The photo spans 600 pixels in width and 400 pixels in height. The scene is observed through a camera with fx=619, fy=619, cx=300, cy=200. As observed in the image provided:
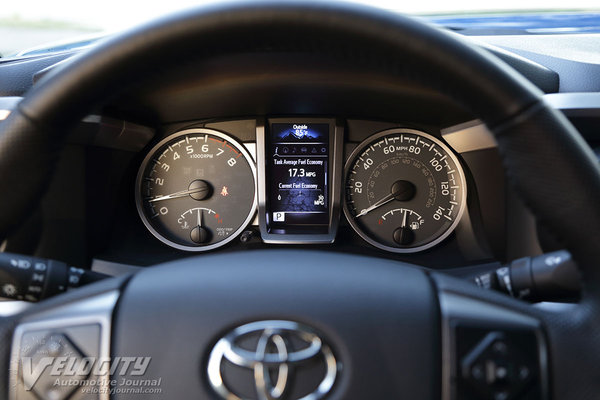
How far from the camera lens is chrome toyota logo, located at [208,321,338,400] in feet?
2.77

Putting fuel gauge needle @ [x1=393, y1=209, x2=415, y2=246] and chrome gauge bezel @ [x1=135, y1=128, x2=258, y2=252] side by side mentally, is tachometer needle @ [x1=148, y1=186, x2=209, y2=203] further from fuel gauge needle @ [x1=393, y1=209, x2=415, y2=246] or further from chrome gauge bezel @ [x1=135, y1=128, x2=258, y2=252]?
fuel gauge needle @ [x1=393, y1=209, x2=415, y2=246]

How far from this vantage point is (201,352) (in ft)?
2.89

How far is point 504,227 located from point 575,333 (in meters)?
1.56

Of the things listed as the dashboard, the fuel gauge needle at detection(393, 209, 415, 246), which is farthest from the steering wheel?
the fuel gauge needle at detection(393, 209, 415, 246)

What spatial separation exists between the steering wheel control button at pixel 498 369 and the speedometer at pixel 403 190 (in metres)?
1.81

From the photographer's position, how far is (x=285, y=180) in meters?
2.79

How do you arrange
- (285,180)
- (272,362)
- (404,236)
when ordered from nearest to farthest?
(272,362), (404,236), (285,180)

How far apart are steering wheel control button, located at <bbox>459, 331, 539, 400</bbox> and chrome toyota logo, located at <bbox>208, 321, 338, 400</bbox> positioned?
190mm

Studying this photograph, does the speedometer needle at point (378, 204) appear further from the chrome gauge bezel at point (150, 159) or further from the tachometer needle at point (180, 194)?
the tachometer needle at point (180, 194)

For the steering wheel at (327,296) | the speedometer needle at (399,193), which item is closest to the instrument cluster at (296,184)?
the speedometer needle at (399,193)

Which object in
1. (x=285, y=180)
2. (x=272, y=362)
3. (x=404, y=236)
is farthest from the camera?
(x=285, y=180)

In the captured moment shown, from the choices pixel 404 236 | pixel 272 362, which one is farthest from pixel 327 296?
pixel 404 236

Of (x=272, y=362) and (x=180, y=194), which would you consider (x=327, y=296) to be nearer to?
(x=272, y=362)

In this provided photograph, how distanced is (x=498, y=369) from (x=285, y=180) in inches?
78.1
